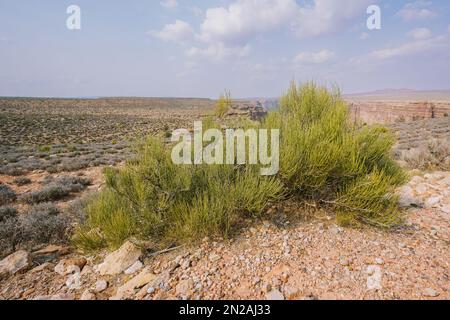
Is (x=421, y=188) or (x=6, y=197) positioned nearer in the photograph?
(x=421, y=188)

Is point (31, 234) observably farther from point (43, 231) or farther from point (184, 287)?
point (184, 287)

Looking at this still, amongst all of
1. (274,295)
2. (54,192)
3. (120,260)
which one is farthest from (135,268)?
(54,192)

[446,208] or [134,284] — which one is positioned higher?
[446,208]

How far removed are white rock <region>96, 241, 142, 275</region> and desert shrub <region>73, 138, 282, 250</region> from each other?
174 millimetres

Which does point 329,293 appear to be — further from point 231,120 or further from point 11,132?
point 11,132

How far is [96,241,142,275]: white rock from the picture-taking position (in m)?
2.65

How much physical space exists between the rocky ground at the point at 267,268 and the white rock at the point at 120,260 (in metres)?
0.01

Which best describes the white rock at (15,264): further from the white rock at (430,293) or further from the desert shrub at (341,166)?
the white rock at (430,293)

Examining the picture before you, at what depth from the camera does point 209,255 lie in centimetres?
264

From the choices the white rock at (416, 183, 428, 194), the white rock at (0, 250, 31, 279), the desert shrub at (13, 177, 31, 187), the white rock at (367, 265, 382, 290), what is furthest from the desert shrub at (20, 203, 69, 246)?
the white rock at (416, 183, 428, 194)

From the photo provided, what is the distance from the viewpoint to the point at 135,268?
8.59 feet

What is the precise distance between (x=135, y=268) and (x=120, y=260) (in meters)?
0.23
